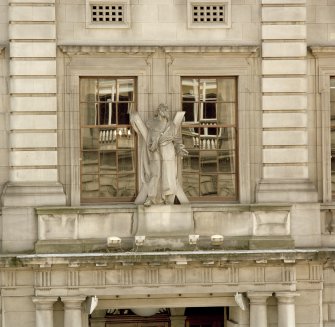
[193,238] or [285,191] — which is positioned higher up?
[285,191]

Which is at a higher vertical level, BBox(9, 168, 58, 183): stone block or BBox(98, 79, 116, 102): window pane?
BBox(98, 79, 116, 102): window pane

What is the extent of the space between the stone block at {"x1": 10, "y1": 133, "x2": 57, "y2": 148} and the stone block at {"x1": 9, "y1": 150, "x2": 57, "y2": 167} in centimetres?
16

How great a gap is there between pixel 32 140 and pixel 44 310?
12.6 feet

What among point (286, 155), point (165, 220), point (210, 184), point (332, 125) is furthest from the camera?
point (332, 125)

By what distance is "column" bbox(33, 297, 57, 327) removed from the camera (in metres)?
35.1

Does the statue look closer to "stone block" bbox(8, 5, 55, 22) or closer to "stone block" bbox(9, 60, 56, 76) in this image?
"stone block" bbox(9, 60, 56, 76)

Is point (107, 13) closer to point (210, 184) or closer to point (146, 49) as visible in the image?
point (146, 49)

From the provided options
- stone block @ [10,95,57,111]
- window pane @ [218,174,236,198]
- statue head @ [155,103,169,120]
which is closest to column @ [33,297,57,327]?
stone block @ [10,95,57,111]

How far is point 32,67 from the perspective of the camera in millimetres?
35438

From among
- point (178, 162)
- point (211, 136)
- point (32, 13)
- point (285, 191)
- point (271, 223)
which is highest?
point (32, 13)

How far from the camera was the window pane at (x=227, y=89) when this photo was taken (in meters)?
36.3

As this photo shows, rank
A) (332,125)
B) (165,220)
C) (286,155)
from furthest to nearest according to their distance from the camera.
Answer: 1. (332,125)
2. (286,155)
3. (165,220)

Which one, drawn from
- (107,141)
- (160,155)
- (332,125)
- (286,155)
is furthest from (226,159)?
(107,141)

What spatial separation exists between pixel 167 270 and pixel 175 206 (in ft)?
4.81
